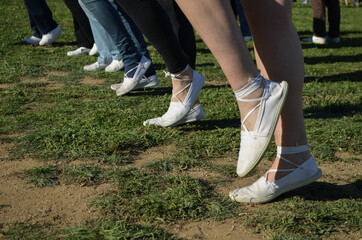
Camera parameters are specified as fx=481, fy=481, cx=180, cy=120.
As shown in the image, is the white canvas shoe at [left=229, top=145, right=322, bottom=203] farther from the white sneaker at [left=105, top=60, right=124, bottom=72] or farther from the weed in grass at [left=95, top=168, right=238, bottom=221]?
the white sneaker at [left=105, top=60, right=124, bottom=72]

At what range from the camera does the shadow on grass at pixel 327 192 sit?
206 centimetres

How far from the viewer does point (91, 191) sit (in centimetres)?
207

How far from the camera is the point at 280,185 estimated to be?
Result: 6.53 ft

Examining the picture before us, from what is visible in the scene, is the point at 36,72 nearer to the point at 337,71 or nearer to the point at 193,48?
the point at 193,48

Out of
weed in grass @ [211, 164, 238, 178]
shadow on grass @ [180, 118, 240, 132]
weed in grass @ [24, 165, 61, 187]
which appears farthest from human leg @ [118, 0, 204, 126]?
weed in grass @ [24, 165, 61, 187]

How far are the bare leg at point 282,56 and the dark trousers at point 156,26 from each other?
2.64 ft

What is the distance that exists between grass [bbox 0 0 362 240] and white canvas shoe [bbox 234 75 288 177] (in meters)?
0.23

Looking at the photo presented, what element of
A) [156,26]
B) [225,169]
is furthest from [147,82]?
[225,169]

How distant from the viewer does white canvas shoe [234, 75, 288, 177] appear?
1852 millimetres

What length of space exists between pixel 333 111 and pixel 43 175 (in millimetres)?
2200

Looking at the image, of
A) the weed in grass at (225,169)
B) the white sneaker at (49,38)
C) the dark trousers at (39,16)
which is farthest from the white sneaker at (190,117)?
the dark trousers at (39,16)

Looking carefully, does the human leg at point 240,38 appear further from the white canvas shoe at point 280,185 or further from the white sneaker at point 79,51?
the white sneaker at point 79,51

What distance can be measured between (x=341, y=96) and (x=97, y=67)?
8.30 ft

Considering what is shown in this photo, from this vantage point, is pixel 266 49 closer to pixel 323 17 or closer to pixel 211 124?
pixel 211 124
